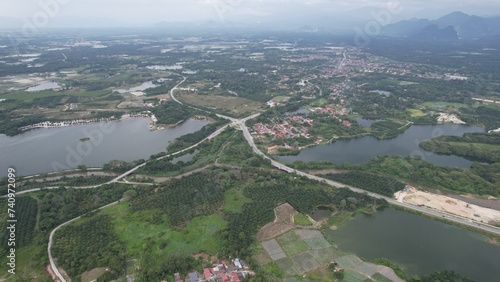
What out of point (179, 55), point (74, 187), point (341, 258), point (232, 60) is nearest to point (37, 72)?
point (179, 55)

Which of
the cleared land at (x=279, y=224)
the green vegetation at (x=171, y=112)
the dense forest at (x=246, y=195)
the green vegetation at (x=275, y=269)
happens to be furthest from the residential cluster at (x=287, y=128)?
the green vegetation at (x=275, y=269)

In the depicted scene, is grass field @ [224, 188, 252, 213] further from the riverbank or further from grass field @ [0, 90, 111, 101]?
grass field @ [0, 90, 111, 101]

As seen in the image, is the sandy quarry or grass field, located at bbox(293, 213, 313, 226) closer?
grass field, located at bbox(293, 213, 313, 226)

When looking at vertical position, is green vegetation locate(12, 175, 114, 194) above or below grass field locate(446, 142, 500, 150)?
below

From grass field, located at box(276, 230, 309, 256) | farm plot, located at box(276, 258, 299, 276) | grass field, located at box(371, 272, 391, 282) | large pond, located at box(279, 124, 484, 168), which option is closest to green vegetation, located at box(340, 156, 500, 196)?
large pond, located at box(279, 124, 484, 168)

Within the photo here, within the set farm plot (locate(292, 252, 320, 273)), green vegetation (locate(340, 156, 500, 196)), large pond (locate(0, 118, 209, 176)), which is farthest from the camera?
large pond (locate(0, 118, 209, 176))

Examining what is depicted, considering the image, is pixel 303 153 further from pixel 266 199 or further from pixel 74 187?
pixel 74 187

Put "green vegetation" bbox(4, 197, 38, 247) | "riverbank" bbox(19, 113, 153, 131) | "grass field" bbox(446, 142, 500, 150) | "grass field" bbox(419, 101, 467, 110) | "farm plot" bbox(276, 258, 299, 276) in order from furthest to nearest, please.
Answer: "grass field" bbox(419, 101, 467, 110)
"riverbank" bbox(19, 113, 153, 131)
"grass field" bbox(446, 142, 500, 150)
"green vegetation" bbox(4, 197, 38, 247)
"farm plot" bbox(276, 258, 299, 276)

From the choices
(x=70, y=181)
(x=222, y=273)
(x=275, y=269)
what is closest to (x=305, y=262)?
(x=275, y=269)
